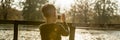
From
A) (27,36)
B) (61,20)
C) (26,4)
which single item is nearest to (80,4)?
(26,4)

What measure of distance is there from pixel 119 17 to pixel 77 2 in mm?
2455

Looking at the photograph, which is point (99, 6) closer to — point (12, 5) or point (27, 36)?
point (12, 5)

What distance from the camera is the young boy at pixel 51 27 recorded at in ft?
8.28

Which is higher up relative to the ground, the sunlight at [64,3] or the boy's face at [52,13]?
the boy's face at [52,13]

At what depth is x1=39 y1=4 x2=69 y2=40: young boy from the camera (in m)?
2.52

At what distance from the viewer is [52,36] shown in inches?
100

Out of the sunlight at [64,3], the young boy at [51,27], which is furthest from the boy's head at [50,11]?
the sunlight at [64,3]

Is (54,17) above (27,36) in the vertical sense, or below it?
above

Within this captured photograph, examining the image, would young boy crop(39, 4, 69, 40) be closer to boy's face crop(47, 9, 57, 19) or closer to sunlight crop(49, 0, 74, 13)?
boy's face crop(47, 9, 57, 19)

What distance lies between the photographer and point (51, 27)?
2549mm

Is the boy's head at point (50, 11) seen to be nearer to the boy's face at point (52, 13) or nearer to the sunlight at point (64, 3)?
the boy's face at point (52, 13)

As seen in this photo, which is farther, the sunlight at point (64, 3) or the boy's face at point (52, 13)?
the sunlight at point (64, 3)

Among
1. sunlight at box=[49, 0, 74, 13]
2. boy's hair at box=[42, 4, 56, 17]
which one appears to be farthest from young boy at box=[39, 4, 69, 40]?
sunlight at box=[49, 0, 74, 13]

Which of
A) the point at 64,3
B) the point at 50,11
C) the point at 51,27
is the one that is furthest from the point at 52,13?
the point at 64,3
